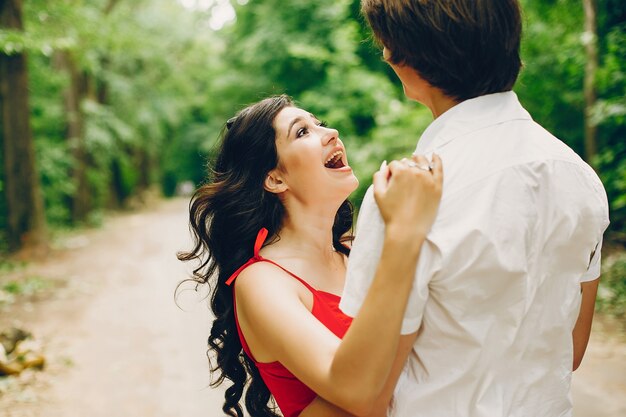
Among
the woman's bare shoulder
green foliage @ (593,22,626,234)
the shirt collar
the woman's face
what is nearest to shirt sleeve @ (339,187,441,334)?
the shirt collar

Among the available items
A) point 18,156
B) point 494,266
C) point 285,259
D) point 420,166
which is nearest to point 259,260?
point 285,259

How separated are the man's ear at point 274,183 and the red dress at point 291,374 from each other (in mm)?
262

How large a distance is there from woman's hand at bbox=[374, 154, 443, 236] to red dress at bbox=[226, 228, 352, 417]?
32.6 inches

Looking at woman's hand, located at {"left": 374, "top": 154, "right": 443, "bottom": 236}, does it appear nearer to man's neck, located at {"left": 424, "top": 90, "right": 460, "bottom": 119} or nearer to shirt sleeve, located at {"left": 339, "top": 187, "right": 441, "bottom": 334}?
shirt sleeve, located at {"left": 339, "top": 187, "right": 441, "bottom": 334}

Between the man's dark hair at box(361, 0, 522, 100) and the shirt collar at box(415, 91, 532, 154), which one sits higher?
the man's dark hair at box(361, 0, 522, 100)

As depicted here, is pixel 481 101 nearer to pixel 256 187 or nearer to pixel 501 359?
pixel 501 359

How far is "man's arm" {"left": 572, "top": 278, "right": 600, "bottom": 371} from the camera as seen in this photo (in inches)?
63.6

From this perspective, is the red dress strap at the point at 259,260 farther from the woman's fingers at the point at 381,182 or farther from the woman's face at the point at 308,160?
the woman's fingers at the point at 381,182

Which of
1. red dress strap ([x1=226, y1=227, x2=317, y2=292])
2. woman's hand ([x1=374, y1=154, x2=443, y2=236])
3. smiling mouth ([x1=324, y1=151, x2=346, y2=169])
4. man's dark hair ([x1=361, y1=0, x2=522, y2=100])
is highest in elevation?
man's dark hair ([x1=361, y1=0, x2=522, y2=100])

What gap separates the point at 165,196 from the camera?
47.9 m

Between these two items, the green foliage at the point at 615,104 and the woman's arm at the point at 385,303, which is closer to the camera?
the woman's arm at the point at 385,303

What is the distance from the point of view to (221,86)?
2295 cm

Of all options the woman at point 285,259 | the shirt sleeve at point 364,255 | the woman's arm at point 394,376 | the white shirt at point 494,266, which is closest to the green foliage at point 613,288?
the woman at point 285,259

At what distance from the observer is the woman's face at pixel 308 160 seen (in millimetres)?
2312
